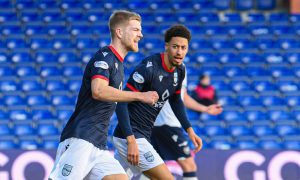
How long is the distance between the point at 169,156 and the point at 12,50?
23.0 feet

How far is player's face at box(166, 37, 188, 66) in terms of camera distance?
7.05 m

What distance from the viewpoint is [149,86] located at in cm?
705

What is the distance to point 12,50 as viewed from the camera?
14711 mm

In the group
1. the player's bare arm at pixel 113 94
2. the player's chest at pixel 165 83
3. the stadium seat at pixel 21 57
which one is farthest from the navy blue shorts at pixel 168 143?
the stadium seat at pixel 21 57

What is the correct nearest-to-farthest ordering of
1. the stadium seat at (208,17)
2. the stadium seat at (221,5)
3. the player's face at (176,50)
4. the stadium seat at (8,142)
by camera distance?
the player's face at (176,50)
the stadium seat at (8,142)
the stadium seat at (208,17)
the stadium seat at (221,5)

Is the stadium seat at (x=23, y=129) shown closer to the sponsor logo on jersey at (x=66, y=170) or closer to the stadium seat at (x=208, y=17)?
the stadium seat at (x=208, y=17)

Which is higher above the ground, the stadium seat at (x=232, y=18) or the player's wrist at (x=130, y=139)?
the stadium seat at (x=232, y=18)

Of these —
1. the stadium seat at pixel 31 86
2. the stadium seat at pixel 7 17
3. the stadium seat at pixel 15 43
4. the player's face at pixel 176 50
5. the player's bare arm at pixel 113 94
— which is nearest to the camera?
the player's bare arm at pixel 113 94

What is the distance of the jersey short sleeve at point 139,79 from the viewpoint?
22.8 ft

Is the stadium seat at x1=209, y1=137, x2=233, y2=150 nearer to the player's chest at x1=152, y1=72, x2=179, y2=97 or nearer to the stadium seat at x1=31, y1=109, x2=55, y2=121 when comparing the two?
the stadium seat at x1=31, y1=109, x2=55, y2=121

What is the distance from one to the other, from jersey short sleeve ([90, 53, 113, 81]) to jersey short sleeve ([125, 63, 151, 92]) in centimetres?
112

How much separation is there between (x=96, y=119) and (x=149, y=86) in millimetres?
1237

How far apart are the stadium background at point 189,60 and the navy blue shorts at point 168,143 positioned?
4.06 metres

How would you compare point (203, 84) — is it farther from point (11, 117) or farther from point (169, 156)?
point (169, 156)
